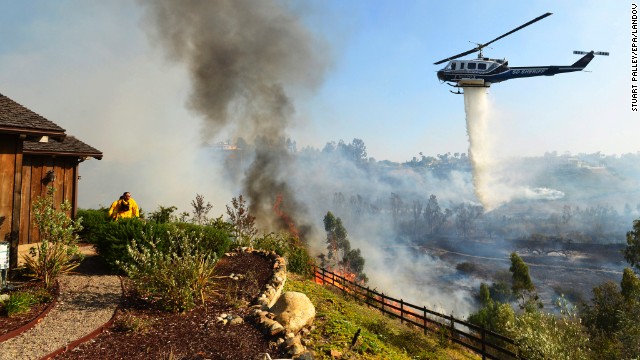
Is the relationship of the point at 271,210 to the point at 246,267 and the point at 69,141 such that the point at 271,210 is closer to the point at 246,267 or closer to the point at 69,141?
the point at 69,141

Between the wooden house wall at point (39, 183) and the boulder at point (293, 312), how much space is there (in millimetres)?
9588

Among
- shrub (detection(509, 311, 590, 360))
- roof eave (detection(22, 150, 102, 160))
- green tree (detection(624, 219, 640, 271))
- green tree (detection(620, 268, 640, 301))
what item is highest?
roof eave (detection(22, 150, 102, 160))

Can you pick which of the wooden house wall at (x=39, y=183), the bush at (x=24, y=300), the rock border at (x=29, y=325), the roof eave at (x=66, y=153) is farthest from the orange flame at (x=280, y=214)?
the rock border at (x=29, y=325)

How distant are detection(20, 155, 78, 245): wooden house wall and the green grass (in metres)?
9.42

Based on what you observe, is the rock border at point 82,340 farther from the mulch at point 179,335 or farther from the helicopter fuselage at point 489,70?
the helicopter fuselage at point 489,70

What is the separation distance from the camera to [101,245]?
29.2 feet

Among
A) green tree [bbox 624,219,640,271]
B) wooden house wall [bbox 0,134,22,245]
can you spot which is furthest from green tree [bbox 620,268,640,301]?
wooden house wall [bbox 0,134,22,245]

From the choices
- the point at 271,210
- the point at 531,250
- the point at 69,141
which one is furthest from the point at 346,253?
the point at 531,250

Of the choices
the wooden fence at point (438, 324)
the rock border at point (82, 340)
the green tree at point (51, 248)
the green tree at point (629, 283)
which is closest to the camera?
the rock border at point (82, 340)

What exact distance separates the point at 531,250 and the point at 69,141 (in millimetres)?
186286

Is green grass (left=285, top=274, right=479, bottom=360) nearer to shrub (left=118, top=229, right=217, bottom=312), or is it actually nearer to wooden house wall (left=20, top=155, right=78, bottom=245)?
shrub (left=118, top=229, right=217, bottom=312)

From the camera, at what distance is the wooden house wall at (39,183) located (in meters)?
11.9

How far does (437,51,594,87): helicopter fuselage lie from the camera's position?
29688mm

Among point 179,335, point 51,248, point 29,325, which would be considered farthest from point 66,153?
point 179,335
